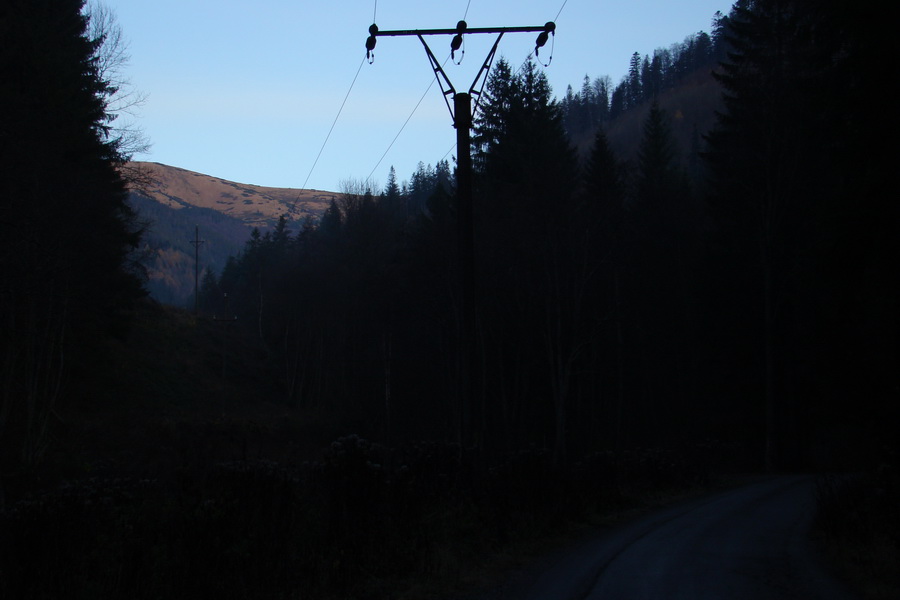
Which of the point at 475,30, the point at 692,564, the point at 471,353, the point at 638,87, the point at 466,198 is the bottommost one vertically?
the point at 692,564

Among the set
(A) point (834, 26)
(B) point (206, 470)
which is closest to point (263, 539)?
(B) point (206, 470)

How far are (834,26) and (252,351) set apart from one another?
198 ft

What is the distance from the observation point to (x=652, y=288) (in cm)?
4228

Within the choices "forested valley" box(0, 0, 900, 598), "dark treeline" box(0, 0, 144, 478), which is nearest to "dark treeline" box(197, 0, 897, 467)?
"forested valley" box(0, 0, 900, 598)

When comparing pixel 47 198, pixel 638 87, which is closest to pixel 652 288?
pixel 47 198

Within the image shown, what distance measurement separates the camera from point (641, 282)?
41.5 m

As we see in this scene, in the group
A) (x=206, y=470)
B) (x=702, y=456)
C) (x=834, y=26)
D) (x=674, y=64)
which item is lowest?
(x=702, y=456)

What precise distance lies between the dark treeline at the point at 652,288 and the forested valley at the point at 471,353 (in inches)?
6.6

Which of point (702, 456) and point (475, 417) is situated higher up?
point (475, 417)

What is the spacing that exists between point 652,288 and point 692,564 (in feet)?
111

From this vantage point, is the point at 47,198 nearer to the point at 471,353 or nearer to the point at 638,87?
the point at 471,353

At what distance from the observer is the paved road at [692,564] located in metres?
8.29

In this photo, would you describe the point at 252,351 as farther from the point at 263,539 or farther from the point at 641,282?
the point at 263,539

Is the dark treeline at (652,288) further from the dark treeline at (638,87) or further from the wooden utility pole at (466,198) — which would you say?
Answer: the dark treeline at (638,87)
